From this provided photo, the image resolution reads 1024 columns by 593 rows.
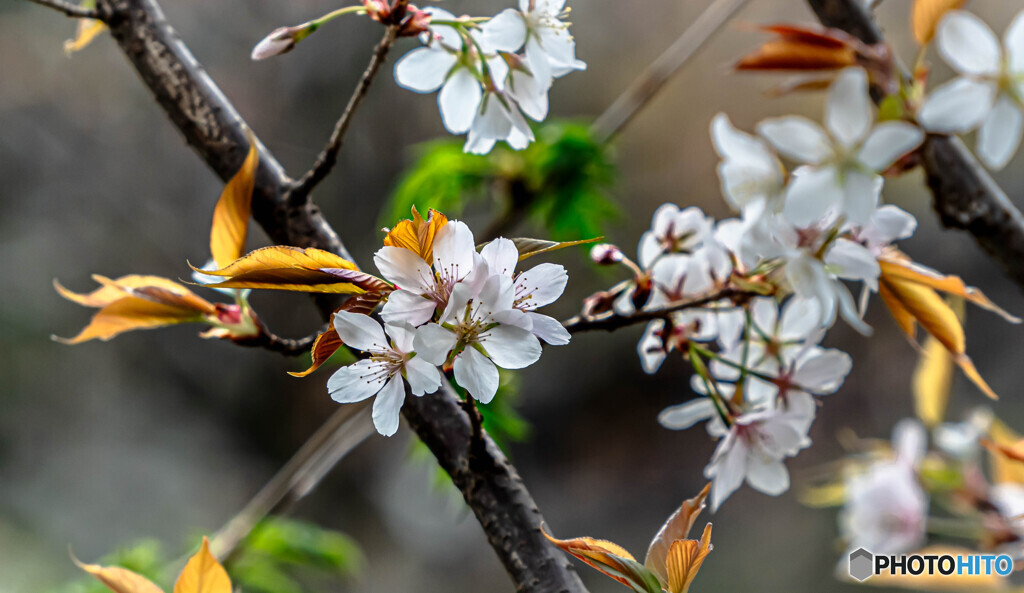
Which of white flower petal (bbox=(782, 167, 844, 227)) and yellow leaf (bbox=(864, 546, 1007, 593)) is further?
yellow leaf (bbox=(864, 546, 1007, 593))

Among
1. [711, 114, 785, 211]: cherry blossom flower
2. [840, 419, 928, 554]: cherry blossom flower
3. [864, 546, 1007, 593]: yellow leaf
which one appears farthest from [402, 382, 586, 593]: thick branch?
[840, 419, 928, 554]: cherry blossom flower

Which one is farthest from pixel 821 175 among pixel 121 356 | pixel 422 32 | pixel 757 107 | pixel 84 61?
pixel 84 61

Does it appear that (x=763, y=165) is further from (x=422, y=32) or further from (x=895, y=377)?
(x=895, y=377)

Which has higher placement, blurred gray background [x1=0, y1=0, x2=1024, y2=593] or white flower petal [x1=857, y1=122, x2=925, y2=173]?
white flower petal [x1=857, y1=122, x2=925, y2=173]

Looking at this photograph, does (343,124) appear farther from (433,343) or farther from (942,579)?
(942,579)

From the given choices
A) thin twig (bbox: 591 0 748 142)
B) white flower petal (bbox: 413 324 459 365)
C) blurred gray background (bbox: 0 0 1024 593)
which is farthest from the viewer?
blurred gray background (bbox: 0 0 1024 593)

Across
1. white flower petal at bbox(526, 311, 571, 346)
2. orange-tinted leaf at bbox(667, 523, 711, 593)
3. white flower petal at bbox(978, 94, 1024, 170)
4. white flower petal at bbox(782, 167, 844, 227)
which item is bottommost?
orange-tinted leaf at bbox(667, 523, 711, 593)

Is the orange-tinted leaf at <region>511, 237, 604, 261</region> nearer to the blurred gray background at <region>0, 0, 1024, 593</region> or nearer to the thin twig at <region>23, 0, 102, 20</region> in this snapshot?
the thin twig at <region>23, 0, 102, 20</region>

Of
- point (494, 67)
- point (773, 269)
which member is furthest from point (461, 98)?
point (773, 269)
